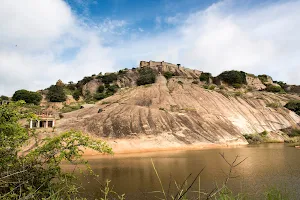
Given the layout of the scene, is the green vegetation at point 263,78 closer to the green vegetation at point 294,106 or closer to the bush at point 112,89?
the green vegetation at point 294,106

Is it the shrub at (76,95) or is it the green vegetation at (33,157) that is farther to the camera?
the shrub at (76,95)

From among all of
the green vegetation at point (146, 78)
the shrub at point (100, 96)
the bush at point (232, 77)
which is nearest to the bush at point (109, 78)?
the green vegetation at point (146, 78)

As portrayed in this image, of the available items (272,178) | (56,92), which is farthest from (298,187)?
(56,92)

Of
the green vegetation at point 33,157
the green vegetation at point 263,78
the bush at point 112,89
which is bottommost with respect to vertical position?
the green vegetation at point 33,157

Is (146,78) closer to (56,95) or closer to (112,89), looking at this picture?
(112,89)

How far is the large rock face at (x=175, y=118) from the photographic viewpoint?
3909 cm

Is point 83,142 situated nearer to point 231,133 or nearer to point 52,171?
point 52,171

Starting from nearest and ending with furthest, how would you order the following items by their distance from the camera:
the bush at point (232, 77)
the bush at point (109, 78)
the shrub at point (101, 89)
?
the shrub at point (101, 89) < the bush at point (232, 77) < the bush at point (109, 78)

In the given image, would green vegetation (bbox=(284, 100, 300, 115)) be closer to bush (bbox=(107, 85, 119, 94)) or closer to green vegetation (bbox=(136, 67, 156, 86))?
green vegetation (bbox=(136, 67, 156, 86))

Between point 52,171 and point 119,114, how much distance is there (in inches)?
1388

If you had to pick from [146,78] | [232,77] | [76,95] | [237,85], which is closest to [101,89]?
[76,95]

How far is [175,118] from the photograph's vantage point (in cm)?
4441

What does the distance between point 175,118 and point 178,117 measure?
2.57ft

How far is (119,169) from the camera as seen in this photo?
68.8ft
